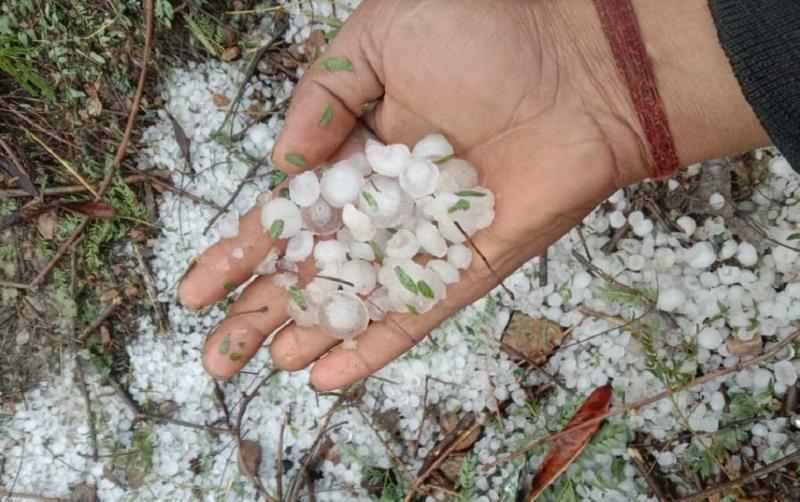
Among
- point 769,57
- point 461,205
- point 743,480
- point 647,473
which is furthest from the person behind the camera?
point 647,473

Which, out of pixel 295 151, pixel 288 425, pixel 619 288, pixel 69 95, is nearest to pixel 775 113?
pixel 619 288

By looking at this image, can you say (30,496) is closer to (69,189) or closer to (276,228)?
(69,189)

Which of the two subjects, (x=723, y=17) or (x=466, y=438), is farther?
(x=466, y=438)

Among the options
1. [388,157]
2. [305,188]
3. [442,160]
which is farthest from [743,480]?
[305,188]

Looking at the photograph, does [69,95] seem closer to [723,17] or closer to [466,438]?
[466,438]

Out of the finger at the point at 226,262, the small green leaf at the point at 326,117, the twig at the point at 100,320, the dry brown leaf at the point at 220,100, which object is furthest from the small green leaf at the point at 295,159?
the twig at the point at 100,320

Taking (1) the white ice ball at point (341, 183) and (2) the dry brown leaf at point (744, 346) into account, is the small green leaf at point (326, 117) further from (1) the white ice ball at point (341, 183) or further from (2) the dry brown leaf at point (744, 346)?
(2) the dry brown leaf at point (744, 346)
